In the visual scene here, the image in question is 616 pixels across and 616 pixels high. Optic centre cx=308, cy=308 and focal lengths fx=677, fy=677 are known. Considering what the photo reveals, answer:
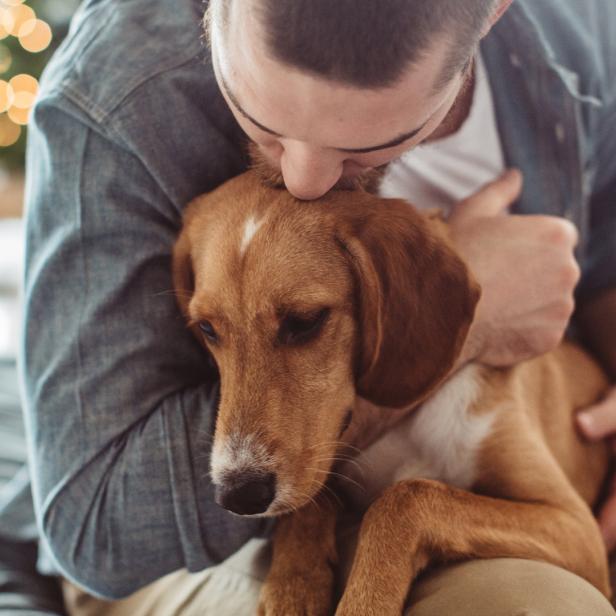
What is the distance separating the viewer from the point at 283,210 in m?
1.42

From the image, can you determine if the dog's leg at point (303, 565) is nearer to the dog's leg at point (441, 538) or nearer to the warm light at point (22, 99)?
the dog's leg at point (441, 538)

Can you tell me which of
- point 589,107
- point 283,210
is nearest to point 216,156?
point 283,210

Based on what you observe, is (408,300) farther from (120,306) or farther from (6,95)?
(6,95)

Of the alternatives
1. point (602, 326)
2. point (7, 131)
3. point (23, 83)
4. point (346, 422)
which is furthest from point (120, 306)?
point (7, 131)

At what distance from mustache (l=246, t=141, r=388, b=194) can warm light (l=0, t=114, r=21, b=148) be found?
146 inches

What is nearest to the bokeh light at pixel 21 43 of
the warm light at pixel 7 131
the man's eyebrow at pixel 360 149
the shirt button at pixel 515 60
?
the warm light at pixel 7 131

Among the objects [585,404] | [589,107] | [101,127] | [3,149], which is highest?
[101,127]

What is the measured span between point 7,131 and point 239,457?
4102 mm

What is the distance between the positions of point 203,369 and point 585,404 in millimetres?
1157

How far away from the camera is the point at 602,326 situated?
90.8 inches

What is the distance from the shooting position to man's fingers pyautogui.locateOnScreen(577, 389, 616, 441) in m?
1.92

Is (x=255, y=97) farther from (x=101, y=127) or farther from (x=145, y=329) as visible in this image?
(x=145, y=329)

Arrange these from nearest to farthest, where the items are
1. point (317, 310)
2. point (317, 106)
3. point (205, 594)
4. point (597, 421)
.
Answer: point (317, 106)
point (317, 310)
point (205, 594)
point (597, 421)

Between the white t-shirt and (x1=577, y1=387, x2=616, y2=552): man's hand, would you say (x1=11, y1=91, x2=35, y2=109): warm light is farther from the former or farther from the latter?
(x1=577, y1=387, x2=616, y2=552): man's hand
